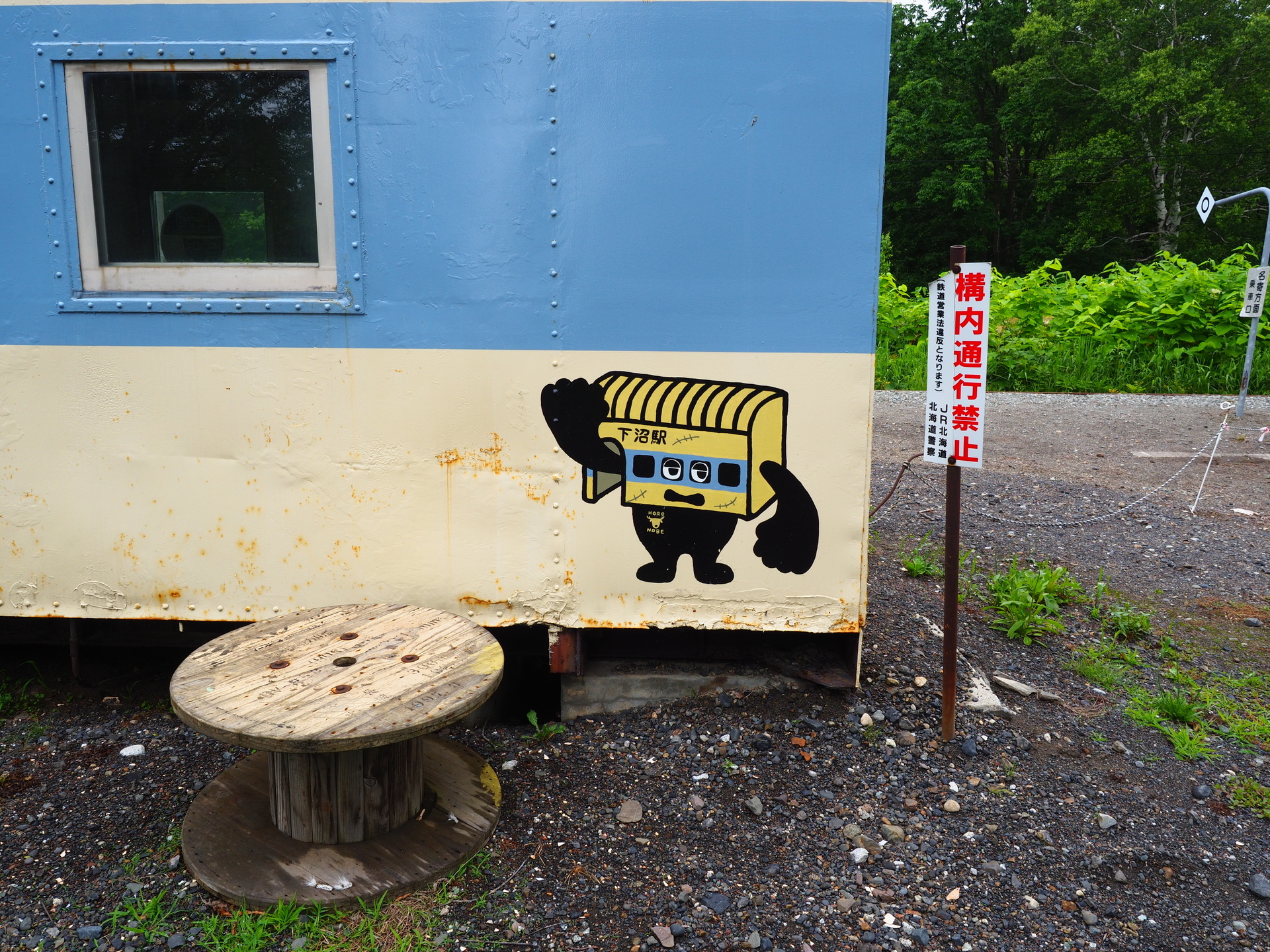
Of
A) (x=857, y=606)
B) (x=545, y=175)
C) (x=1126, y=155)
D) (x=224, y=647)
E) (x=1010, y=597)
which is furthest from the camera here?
(x=1126, y=155)

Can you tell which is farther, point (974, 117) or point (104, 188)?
point (974, 117)

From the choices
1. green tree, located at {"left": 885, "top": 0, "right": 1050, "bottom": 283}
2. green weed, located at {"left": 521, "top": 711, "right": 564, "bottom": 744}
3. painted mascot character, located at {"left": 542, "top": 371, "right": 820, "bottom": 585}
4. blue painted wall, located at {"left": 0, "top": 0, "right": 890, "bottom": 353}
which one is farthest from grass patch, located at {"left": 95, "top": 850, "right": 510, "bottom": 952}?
green tree, located at {"left": 885, "top": 0, "right": 1050, "bottom": 283}

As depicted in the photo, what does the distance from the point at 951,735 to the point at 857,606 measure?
686 mm

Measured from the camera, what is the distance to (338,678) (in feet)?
8.45

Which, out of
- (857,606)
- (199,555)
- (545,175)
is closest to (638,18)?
(545,175)

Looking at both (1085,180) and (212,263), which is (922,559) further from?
(1085,180)

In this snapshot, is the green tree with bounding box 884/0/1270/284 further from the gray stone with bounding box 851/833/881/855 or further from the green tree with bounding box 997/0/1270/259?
the gray stone with bounding box 851/833/881/855

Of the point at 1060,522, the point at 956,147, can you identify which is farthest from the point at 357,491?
the point at 956,147

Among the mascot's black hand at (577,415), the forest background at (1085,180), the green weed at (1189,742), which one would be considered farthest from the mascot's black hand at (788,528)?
the forest background at (1085,180)

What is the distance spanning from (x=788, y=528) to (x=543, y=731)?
1.27 meters

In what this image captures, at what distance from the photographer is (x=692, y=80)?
9.54 ft

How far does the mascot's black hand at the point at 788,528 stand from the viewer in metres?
3.10

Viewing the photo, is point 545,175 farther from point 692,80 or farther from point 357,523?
point 357,523

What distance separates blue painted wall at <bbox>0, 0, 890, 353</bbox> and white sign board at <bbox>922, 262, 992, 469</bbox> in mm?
298
